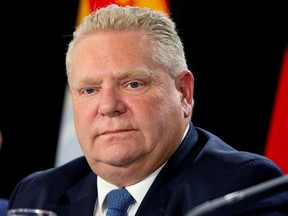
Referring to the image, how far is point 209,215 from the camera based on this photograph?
7.82 feet

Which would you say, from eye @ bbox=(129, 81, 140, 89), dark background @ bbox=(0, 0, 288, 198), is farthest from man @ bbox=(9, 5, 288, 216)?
dark background @ bbox=(0, 0, 288, 198)

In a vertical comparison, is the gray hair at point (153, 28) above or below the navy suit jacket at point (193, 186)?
above

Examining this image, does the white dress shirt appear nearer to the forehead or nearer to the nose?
the nose

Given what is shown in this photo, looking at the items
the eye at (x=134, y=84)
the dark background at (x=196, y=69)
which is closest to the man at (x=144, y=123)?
the eye at (x=134, y=84)

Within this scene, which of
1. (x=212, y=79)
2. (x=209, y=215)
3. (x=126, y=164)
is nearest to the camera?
(x=209, y=215)

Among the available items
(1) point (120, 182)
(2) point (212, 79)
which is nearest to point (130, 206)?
(1) point (120, 182)

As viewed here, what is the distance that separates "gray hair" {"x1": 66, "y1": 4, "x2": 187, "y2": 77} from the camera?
2652 mm

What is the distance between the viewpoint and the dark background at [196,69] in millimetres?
3541

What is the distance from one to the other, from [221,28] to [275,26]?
0.30 m

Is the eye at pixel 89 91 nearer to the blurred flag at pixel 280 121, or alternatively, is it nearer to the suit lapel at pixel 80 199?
the suit lapel at pixel 80 199

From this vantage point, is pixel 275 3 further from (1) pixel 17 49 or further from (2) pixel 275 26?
(1) pixel 17 49

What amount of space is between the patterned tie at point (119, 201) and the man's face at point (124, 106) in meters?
0.09

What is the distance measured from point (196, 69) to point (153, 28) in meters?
1.05

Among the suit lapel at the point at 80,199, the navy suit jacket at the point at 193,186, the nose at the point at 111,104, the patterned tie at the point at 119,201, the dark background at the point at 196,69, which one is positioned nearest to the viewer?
the navy suit jacket at the point at 193,186
